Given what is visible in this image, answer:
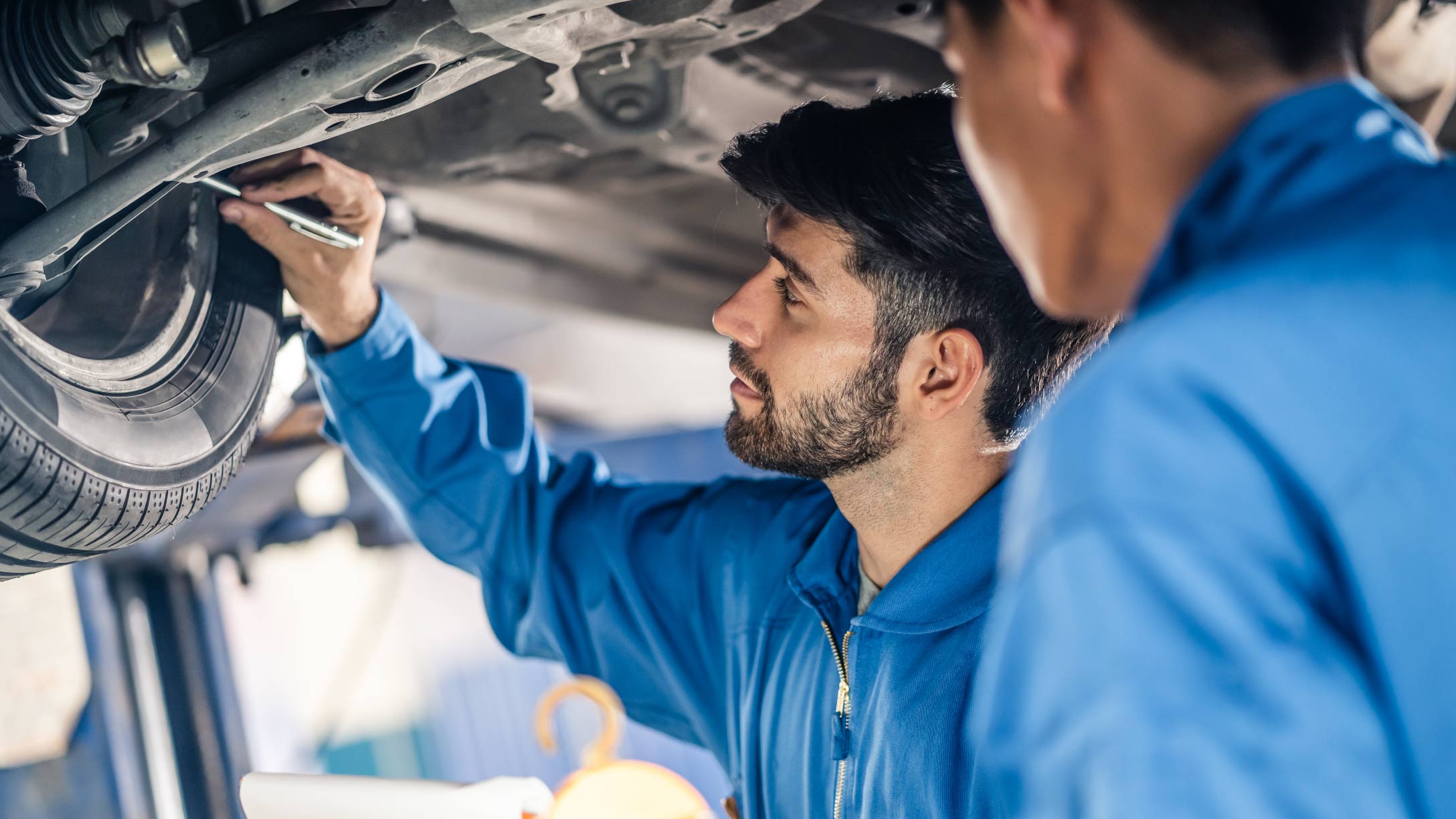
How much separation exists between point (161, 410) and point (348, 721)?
366 centimetres

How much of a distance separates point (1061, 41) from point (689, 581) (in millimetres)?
853

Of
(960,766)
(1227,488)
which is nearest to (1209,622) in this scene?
(1227,488)

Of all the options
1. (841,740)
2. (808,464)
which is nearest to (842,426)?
(808,464)

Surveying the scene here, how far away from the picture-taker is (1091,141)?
20.1 inches

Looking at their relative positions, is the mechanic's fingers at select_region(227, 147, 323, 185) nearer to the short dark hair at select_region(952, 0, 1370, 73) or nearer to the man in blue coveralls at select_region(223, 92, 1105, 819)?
the man in blue coveralls at select_region(223, 92, 1105, 819)

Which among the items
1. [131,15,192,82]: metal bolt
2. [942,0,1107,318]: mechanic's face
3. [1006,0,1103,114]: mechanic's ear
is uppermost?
[131,15,192,82]: metal bolt

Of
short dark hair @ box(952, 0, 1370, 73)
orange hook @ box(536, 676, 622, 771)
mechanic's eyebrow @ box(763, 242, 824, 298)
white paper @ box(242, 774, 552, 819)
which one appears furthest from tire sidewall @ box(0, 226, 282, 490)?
short dark hair @ box(952, 0, 1370, 73)

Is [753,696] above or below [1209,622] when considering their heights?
below

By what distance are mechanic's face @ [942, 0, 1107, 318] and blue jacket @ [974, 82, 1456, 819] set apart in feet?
0.34

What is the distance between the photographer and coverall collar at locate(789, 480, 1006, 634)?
3.25ft

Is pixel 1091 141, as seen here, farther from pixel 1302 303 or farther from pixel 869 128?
pixel 869 128

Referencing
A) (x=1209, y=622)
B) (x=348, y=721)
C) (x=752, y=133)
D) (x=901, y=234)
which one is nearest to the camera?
(x=1209, y=622)

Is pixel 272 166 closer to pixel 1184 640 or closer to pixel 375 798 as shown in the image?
pixel 375 798

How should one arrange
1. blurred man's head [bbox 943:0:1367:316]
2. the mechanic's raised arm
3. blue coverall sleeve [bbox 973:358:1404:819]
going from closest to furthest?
blue coverall sleeve [bbox 973:358:1404:819]
blurred man's head [bbox 943:0:1367:316]
the mechanic's raised arm
